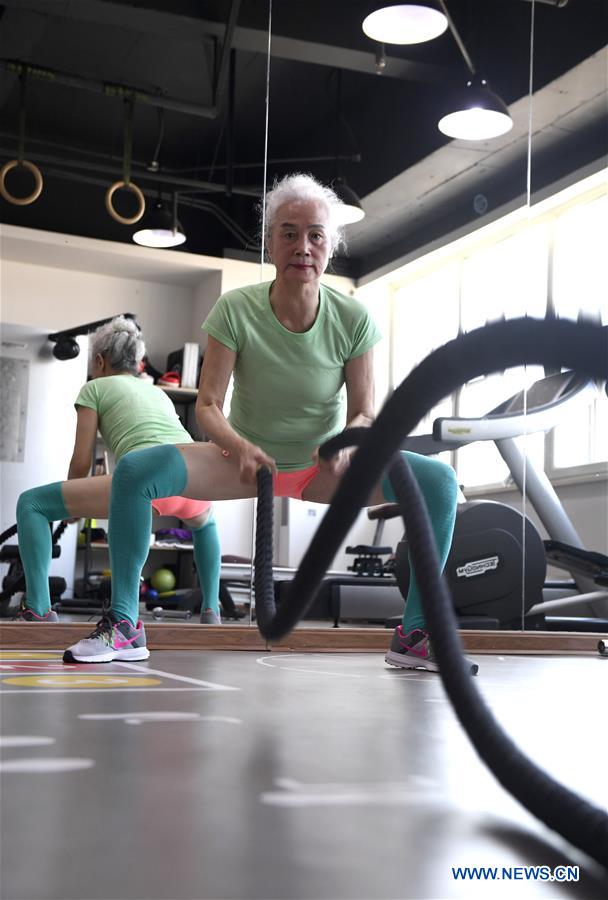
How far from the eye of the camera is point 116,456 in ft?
9.87

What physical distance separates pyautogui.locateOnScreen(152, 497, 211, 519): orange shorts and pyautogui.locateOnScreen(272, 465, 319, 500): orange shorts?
1.59 feet

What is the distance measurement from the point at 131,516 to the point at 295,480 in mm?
424

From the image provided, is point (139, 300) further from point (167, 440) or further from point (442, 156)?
point (442, 156)

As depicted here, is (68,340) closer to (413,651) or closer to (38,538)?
(38,538)

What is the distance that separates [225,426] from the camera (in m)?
2.20

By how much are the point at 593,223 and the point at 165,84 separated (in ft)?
6.71

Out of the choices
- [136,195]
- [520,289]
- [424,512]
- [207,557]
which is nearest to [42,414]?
[207,557]

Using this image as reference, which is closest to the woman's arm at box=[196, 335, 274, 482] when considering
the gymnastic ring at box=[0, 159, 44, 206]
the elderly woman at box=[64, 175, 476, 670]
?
the elderly woman at box=[64, 175, 476, 670]

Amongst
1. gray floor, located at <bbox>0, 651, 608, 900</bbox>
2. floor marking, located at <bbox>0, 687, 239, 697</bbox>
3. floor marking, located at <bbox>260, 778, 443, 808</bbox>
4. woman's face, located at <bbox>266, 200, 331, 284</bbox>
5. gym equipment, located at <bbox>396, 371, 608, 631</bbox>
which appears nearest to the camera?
gray floor, located at <bbox>0, 651, 608, 900</bbox>

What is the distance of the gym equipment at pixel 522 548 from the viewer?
397cm

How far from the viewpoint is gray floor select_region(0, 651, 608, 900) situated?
58 centimetres

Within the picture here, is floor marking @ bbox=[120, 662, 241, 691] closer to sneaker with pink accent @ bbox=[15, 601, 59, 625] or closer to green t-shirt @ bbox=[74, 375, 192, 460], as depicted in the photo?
sneaker with pink accent @ bbox=[15, 601, 59, 625]

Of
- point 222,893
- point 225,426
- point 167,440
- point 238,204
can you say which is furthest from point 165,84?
point 222,893

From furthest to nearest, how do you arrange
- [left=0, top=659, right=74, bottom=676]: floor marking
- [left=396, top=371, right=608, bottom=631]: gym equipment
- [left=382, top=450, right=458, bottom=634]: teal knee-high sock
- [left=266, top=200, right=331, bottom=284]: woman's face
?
[left=396, top=371, right=608, bottom=631]: gym equipment → [left=266, top=200, right=331, bottom=284]: woman's face → [left=382, top=450, right=458, bottom=634]: teal knee-high sock → [left=0, top=659, right=74, bottom=676]: floor marking
